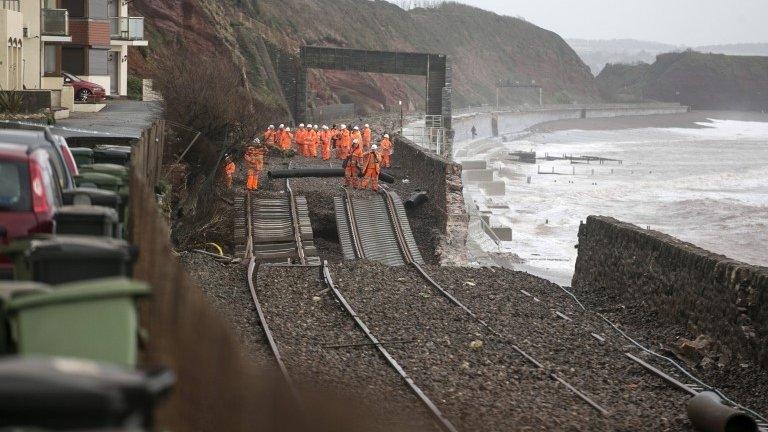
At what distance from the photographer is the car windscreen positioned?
29.4 ft

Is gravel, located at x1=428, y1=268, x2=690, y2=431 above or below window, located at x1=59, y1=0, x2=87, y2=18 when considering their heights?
below

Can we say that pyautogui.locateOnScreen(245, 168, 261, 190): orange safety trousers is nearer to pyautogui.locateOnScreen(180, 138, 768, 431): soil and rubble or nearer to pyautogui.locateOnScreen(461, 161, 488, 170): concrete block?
pyautogui.locateOnScreen(180, 138, 768, 431): soil and rubble

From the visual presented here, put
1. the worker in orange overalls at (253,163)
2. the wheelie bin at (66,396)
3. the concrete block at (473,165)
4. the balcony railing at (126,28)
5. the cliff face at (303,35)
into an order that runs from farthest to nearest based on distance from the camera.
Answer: the concrete block at (473,165), the cliff face at (303,35), the balcony railing at (126,28), the worker in orange overalls at (253,163), the wheelie bin at (66,396)

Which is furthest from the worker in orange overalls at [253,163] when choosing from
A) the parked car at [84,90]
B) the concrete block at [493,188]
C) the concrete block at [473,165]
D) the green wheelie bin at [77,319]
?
the concrete block at [473,165]

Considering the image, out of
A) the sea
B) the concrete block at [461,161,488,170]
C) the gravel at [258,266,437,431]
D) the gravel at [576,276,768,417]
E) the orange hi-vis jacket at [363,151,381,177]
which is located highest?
the orange hi-vis jacket at [363,151,381,177]

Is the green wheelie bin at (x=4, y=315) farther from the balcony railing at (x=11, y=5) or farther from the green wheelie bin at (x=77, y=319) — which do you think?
the balcony railing at (x=11, y=5)

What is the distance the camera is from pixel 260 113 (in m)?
39.7

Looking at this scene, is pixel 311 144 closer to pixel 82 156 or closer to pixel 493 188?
pixel 493 188

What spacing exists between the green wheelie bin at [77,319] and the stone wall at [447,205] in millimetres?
26076

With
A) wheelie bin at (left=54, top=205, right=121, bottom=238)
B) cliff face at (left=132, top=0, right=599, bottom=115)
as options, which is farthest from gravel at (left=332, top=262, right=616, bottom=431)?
cliff face at (left=132, top=0, right=599, bottom=115)

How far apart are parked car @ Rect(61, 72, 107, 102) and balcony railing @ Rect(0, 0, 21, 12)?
486 cm

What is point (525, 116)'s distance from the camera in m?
157

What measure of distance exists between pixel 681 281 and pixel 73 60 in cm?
3793

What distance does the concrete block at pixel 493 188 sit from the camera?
231 ft
